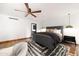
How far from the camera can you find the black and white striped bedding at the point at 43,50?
1069mm

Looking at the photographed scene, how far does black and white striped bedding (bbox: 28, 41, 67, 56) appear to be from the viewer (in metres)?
1.07

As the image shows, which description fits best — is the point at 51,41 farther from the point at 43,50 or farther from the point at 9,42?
the point at 9,42

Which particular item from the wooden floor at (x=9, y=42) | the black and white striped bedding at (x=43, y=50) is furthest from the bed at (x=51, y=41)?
the wooden floor at (x=9, y=42)

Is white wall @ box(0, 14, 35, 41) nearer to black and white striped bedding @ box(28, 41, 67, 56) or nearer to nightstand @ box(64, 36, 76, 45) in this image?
black and white striped bedding @ box(28, 41, 67, 56)

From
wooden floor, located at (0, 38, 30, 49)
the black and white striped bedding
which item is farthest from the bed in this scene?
wooden floor, located at (0, 38, 30, 49)

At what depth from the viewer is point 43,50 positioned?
3.57ft

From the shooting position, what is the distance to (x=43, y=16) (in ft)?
3.66

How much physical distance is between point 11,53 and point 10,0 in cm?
60

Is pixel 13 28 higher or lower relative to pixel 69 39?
higher

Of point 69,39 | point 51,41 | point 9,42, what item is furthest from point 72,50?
point 9,42

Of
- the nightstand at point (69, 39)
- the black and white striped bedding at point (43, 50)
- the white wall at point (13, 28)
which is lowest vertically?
the black and white striped bedding at point (43, 50)

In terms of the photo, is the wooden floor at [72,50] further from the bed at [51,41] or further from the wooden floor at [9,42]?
the wooden floor at [9,42]

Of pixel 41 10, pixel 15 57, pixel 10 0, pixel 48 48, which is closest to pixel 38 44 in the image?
pixel 48 48

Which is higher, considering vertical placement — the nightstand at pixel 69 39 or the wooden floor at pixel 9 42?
the nightstand at pixel 69 39
